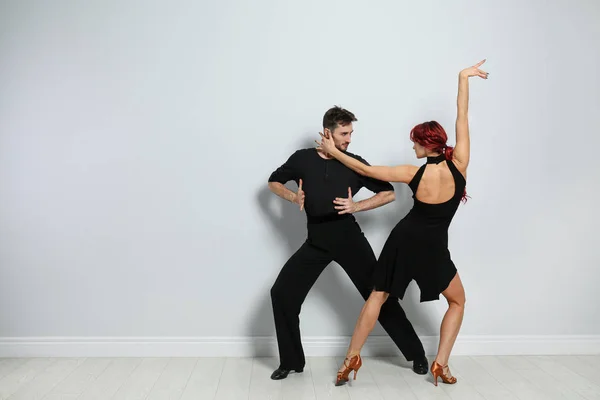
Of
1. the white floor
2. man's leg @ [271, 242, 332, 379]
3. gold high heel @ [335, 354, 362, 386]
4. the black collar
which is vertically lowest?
the white floor

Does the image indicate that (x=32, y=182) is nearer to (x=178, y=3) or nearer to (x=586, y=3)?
(x=178, y=3)

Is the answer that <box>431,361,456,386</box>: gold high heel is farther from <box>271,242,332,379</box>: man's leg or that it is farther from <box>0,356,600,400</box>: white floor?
<box>271,242,332,379</box>: man's leg

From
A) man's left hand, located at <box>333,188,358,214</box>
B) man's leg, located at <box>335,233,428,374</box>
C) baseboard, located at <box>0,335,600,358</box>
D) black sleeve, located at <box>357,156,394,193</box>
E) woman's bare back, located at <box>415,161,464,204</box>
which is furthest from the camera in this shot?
baseboard, located at <box>0,335,600,358</box>

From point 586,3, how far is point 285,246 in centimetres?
247

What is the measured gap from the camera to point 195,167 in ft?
13.9

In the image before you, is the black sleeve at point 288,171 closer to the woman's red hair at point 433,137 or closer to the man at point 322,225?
the man at point 322,225

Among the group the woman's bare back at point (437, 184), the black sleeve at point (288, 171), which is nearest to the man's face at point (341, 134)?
the black sleeve at point (288, 171)

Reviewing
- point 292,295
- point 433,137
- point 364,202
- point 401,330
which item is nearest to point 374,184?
point 364,202

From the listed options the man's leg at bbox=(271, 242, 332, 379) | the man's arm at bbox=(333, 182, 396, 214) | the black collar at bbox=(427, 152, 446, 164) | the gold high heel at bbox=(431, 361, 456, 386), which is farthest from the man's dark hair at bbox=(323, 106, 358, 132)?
the gold high heel at bbox=(431, 361, 456, 386)

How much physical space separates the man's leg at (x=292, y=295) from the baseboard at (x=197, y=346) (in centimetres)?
43

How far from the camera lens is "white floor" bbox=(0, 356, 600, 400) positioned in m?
3.60

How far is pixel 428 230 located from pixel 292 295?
867 mm

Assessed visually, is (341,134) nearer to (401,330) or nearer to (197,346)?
(401,330)

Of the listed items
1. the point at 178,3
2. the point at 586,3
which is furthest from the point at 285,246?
the point at 586,3
